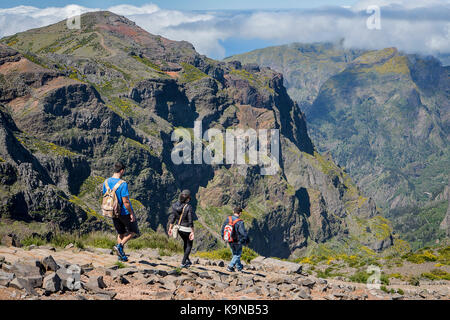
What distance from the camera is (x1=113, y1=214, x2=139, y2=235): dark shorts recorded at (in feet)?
54.0

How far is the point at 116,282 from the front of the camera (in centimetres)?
1330

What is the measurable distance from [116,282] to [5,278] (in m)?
3.39

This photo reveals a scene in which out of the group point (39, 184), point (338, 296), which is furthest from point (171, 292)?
point (39, 184)

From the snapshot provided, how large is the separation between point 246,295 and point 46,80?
19535 centimetres

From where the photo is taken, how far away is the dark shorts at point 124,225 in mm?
16461

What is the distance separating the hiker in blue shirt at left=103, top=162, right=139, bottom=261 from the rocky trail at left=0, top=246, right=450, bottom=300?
3.18 feet

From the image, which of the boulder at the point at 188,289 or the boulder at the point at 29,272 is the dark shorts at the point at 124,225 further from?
the boulder at the point at 29,272

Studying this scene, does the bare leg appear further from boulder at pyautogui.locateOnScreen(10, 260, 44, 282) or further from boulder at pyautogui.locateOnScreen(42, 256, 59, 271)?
boulder at pyautogui.locateOnScreen(10, 260, 44, 282)

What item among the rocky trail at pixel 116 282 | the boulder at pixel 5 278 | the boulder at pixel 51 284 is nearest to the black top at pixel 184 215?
the rocky trail at pixel 116 282

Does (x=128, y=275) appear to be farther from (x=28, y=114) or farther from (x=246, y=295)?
(x=28, y=114)

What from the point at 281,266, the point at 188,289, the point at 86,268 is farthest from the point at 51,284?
the point at 281,266

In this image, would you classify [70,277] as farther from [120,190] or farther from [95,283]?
[120,190]

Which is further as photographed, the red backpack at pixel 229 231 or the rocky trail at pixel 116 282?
the red backpack at pixel 229 231

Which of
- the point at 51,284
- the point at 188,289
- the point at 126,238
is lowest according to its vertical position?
the point at 188,289
